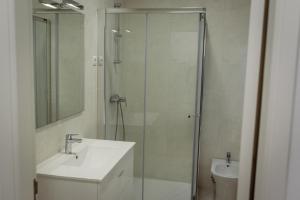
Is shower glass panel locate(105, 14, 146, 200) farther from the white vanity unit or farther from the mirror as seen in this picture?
the white vanity unit

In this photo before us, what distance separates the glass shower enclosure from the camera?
312 centimetres

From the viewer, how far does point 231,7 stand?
10.8 ft

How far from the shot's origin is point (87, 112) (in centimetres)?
280

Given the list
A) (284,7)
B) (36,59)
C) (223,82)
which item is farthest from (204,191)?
(284,7)

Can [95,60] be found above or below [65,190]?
above

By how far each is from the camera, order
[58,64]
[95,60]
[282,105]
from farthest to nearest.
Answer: [95,60]
[58,64]
[282,105]

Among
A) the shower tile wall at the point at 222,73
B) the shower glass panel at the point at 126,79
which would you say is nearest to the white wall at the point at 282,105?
the shower glass panel at the point at 126,79

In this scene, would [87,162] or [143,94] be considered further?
[143,94]

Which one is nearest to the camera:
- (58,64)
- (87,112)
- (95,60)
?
(58,64)

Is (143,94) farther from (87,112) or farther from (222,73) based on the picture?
(222,73)

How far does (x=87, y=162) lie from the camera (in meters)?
2.25

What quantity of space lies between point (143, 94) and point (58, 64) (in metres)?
1.30

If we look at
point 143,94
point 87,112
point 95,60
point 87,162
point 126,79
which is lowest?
point 87,162

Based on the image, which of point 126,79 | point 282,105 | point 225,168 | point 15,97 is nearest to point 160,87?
point 126,79
